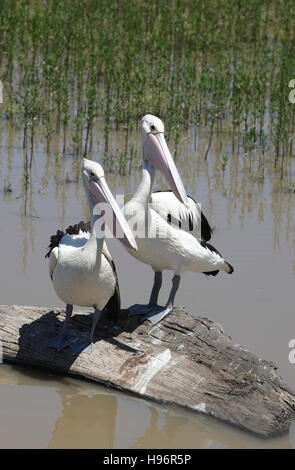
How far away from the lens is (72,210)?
7.97 metres

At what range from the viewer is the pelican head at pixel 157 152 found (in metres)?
5.56

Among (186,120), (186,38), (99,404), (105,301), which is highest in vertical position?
(186,38)

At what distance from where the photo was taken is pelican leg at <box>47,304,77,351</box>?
522 cm

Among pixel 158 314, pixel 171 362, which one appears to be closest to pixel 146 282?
pixel 158 314

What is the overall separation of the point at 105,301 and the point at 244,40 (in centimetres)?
908

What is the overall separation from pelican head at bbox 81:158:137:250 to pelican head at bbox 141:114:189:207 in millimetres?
608

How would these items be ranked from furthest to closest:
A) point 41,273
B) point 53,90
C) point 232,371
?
point 53,90 < point 41,273 < point 232,371

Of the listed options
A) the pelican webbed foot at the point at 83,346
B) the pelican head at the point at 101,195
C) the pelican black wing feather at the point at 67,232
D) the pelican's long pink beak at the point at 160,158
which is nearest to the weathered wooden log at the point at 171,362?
the pelican webbed foot at the point at 83,346

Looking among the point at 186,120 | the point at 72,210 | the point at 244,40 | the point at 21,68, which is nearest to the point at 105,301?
the point at 72,210

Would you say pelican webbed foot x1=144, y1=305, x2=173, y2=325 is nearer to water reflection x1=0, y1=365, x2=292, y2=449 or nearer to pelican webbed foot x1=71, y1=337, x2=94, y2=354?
pelican webbed foot x1=71, y1=337, x2=94, y2=354

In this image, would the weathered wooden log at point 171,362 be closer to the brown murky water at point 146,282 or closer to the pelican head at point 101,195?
the brown murky water at point 146,282

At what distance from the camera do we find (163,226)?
5414 millimetres

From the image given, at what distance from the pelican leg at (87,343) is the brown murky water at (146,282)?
0.19 metres

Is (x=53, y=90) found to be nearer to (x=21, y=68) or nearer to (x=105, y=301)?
(x=21, y=68)
